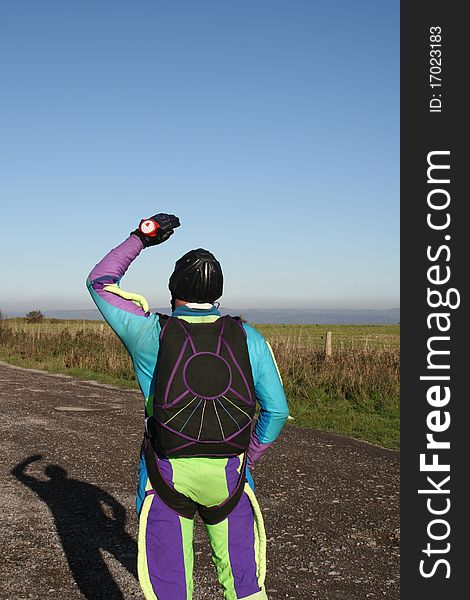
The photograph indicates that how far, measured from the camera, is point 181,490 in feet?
9.80

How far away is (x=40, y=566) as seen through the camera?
204 inches

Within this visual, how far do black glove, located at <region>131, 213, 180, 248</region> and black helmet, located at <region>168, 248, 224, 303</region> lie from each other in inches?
9.2

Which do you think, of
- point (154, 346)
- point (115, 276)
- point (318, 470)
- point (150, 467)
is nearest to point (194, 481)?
point (150, 467)

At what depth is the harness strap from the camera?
2979 millimetres

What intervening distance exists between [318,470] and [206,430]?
19.3 feet

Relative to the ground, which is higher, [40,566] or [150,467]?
[150,467]

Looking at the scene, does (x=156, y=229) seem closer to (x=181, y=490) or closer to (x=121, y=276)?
(x=121, y=276)

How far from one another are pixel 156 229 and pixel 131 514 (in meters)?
4.10

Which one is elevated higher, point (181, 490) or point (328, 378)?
point (181, 490)

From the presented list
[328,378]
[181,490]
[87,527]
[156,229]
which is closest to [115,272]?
[156,229]

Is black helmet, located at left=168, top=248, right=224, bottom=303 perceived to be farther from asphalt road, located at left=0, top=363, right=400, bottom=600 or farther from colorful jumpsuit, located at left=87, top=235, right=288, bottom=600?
asphalt road, located at left=0, top=363, right=400, bottom=600

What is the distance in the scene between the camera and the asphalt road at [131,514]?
16.3 ft

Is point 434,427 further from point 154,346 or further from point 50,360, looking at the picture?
point 50,360

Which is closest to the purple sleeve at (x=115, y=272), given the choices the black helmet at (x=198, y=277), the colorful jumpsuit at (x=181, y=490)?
the colorful jumpsuit at (x=181, y=490)
